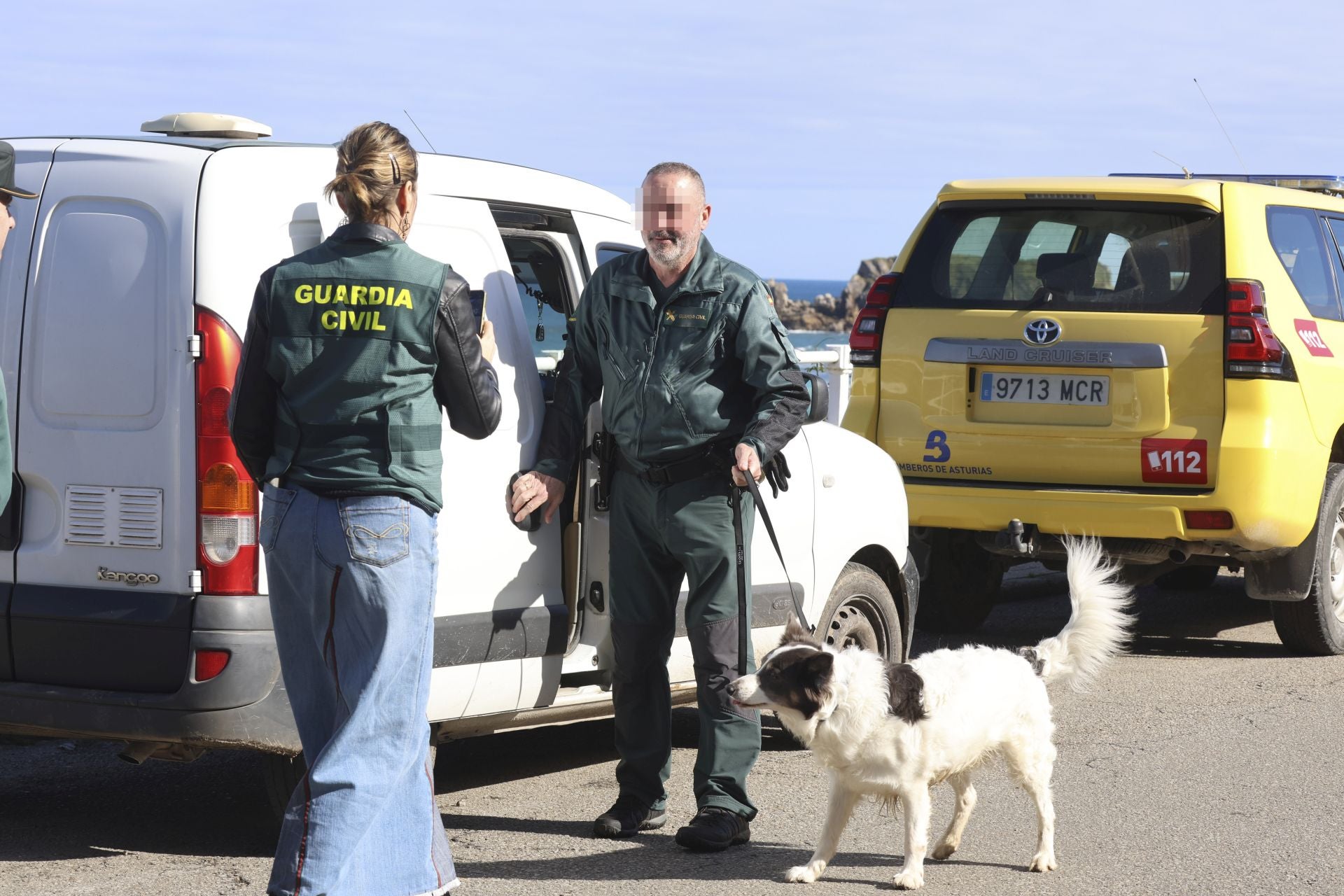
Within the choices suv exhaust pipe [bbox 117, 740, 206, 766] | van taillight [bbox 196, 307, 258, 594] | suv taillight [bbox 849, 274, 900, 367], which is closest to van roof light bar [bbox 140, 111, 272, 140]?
van taillight [bbox 196, 307, 258, 594]

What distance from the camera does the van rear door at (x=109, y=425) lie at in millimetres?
4445

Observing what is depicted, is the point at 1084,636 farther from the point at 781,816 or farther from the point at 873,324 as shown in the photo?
the point at 873,324

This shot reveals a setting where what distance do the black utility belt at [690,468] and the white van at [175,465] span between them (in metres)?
0.40

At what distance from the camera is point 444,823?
5484 millimetres

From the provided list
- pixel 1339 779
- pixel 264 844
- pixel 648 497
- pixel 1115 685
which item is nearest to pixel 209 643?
pixel 264 844

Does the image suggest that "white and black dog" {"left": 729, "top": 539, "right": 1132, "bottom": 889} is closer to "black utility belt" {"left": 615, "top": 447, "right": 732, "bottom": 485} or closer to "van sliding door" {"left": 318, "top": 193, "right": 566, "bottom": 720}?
"black utility belt" {"left": 615, "top": 447, "right": 732, "bottom": 485}

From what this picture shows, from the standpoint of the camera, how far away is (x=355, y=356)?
12.3 feet

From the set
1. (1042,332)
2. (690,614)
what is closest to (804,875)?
(690,614)

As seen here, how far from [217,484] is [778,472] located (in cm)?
173

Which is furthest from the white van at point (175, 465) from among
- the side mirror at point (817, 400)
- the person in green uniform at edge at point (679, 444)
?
the side mirror at point (817, 400)

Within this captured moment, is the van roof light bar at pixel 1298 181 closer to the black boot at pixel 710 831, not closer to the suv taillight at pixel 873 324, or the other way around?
the suv taillight at pixel 873 324

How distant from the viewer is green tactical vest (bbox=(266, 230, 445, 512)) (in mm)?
3752

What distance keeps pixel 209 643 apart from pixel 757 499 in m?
1.68

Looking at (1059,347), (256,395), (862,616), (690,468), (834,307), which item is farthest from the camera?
(834,307)
